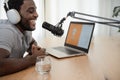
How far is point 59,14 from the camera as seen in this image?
293 cm

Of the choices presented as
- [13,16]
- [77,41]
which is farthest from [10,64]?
[77,41]

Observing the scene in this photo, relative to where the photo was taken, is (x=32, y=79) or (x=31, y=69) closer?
(x=32, y=79)

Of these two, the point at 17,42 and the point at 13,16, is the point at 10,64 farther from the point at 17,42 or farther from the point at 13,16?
the point at 13,16

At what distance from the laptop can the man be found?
7.6 inches

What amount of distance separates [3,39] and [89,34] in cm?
63

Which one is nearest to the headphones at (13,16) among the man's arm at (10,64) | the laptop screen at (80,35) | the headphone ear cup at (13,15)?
the headphone ear cup at (13,15)

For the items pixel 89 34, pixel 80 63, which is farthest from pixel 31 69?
pixel 89 34

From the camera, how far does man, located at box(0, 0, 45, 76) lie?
1.00 metres

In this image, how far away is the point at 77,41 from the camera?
58.9 inches

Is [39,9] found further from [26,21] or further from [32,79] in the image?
[32,79]

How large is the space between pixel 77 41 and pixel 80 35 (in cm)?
6

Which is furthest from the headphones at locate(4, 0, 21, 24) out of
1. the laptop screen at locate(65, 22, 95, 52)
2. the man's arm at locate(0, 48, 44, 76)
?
the laptop screen at locate(65, 22, 95, 52)

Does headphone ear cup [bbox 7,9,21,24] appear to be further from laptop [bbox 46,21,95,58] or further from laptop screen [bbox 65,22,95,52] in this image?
laptop screen [bbox 65,22,95,52]

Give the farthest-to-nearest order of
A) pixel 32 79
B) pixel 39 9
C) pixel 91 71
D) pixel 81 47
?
pixel 39 9
pixel 81 47
pixel 91 71
pixel 32 79
